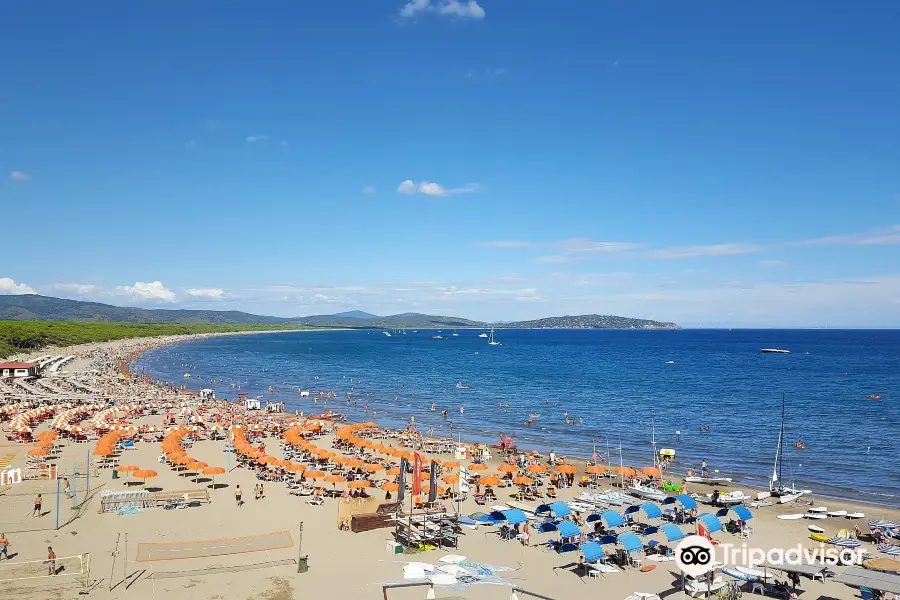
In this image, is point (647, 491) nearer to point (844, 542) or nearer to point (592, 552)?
point (844, 542)

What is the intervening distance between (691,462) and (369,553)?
27.2 meters

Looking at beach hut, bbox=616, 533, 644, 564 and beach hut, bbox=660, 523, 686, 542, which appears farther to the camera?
beach hut, bbox=660, 523, 686, 542

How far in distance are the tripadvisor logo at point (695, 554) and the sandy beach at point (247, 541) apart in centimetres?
228

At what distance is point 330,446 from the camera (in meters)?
43.7

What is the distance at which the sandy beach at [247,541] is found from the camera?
18.7 metres

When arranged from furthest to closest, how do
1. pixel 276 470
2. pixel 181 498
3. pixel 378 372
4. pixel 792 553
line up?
pixel 378 372 < pixel 276 470 < pixel 181 498 < pixel 792 553

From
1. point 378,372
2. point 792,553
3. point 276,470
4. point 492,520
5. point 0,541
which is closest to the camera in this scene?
point 0,541

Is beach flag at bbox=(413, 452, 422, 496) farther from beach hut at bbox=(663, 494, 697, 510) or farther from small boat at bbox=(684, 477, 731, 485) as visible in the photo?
small boat at bbox=(684, 477, 731, 485)

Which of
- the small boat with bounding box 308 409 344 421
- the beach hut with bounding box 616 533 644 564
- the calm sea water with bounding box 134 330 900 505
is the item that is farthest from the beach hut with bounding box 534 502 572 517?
the small boat with bounding box 308 409 344 421

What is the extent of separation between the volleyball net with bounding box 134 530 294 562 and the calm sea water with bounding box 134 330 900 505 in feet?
85.3

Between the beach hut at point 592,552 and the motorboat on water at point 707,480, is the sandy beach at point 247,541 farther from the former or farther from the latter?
the motorboat on water at point 707,480

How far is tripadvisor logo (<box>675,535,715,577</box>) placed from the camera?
16397mm

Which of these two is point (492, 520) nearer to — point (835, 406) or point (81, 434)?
point (81, 434)

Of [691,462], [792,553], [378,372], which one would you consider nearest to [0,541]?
[792,553]
